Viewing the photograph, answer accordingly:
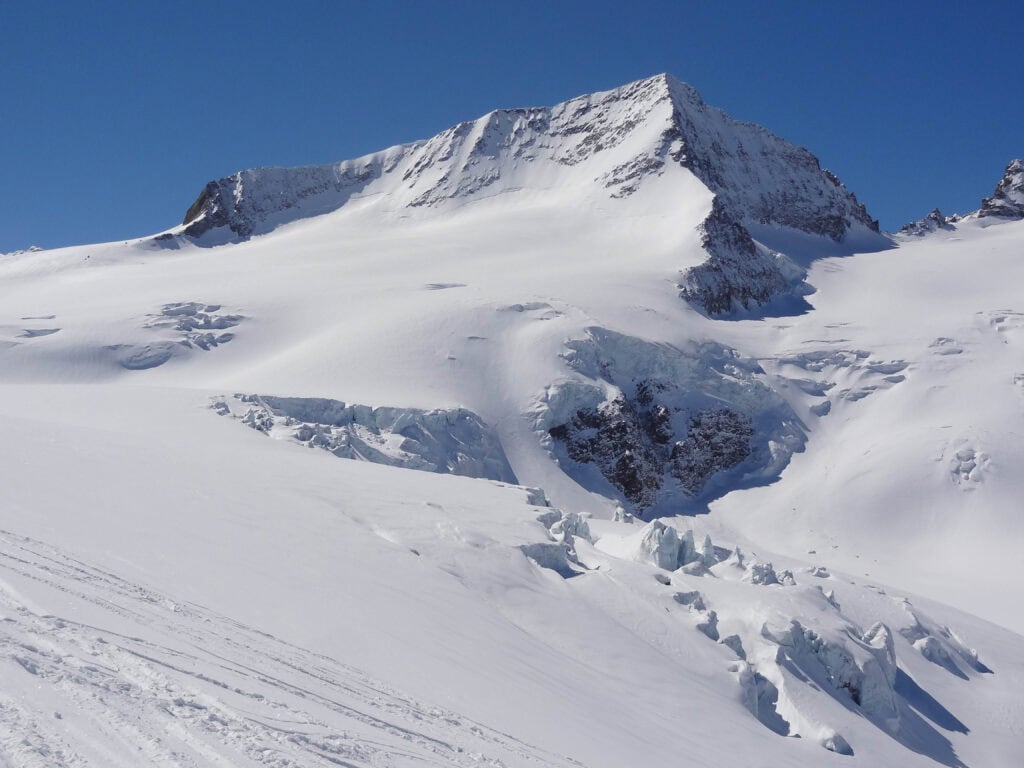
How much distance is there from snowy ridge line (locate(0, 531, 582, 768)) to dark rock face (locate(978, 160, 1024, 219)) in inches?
4783

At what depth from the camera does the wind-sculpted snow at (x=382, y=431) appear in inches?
1395

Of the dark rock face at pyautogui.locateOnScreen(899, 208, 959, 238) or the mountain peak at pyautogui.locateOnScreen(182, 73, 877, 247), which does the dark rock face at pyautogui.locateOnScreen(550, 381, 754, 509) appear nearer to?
the mountain peak at pyautogui.locateOnScreen(182, 73, 877, 247)

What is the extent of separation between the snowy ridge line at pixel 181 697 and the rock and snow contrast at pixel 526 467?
2.1 inches

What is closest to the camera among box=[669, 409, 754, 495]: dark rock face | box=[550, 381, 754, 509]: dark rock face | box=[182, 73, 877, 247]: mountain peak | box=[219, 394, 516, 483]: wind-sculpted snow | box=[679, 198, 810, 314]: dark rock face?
box=[219, 394, 516, 483]: wind-sculpted snow

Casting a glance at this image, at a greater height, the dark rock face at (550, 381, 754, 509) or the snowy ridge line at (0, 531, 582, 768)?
the dark rock face at (550, 381, 754, 509)

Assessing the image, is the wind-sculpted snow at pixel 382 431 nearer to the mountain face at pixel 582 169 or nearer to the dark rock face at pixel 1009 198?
the mountain face at pixel 582 169

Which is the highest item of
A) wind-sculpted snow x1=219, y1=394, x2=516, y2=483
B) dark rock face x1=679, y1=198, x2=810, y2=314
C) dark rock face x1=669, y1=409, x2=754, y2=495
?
dark rock face x1=679, y1=198, x2=810, y2=314

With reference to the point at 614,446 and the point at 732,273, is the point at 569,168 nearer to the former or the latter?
the point at 732,273

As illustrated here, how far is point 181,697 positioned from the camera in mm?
8141

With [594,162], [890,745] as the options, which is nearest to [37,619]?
[890,745]

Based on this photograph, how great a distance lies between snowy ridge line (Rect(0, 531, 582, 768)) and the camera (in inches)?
279

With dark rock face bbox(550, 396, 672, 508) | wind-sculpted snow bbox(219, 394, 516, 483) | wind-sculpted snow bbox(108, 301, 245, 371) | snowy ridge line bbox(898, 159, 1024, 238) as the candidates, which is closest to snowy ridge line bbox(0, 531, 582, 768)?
wind-sculpted snow bbox(219, 394, 516, 483)

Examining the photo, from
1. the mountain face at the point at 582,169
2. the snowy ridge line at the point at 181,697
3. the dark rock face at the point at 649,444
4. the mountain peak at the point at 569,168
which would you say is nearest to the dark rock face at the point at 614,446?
the dark rock face at the point at 649,444

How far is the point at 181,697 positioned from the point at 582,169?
301ft
